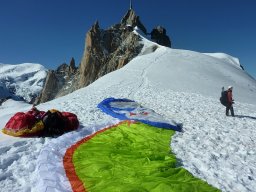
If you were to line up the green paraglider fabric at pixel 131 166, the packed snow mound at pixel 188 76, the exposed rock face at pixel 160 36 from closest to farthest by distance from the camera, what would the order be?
the green paraglider fabric at pixel 131 166, the packed snow mound at pixel 188 76, the exposed rock face at pixel 160 36

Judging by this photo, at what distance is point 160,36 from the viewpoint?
9081 cm

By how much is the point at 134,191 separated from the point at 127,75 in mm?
31500

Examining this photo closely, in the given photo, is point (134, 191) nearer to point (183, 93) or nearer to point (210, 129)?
point (210, 129)

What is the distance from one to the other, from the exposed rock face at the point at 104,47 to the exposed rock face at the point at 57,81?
24.0 metres

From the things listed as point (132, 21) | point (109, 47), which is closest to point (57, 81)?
point (109, 47)

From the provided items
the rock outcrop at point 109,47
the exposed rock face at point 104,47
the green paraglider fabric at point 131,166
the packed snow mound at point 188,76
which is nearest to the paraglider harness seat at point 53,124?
the green paraglider fabric at point 131,166

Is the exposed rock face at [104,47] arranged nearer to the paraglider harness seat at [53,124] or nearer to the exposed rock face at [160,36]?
the exposed rock face at [160,36]

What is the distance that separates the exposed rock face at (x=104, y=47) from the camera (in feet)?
238

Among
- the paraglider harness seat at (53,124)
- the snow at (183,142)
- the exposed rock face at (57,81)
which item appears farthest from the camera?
the exposed rock face at (57,81)

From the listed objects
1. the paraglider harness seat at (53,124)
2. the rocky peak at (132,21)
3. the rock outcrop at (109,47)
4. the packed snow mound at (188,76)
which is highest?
the rocky peak at (132,21)

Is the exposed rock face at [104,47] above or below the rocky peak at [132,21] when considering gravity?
below

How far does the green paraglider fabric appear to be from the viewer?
7035 mm

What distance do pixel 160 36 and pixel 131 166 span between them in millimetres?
85273

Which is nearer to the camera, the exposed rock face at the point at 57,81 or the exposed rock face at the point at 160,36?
the exposed rock face at the point at 160,36
